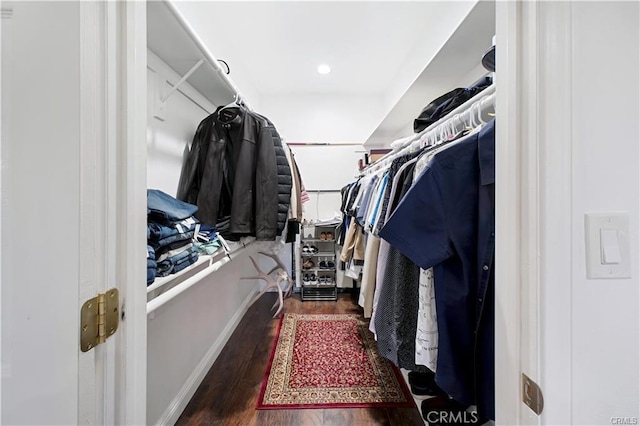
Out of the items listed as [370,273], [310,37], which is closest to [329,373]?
[370,273]

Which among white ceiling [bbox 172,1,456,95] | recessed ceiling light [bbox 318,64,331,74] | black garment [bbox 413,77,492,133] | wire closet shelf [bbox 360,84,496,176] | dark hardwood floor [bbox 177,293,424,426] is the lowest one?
dark hardwood floor [bbox 177,293,424,426]

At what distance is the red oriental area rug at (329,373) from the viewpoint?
1.33 metres

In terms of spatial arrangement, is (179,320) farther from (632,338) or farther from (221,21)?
(221,21)

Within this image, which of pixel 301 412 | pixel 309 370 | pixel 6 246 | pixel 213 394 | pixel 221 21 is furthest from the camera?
pixel 221 21

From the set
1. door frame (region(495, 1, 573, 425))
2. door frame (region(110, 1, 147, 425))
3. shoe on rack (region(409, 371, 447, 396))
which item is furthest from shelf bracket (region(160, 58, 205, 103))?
shoe on rack (region(409, 371, 447, 396))

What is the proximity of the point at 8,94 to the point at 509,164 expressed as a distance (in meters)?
0.76

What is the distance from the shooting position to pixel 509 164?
1.42ft

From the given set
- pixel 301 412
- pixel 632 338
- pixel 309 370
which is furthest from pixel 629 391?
pixel 309 370

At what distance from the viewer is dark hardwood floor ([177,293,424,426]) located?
47.9 inches

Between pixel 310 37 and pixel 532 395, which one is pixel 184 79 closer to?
pixel 310 37

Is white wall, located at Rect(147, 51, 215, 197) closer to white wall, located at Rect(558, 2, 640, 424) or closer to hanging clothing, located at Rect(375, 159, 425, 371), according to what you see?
hanging clothing, located at Rect(375, 159, 425, 371)

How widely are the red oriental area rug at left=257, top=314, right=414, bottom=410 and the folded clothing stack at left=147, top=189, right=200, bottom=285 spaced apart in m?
0.95

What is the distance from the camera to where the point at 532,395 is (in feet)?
1.30

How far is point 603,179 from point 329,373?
1597mm
